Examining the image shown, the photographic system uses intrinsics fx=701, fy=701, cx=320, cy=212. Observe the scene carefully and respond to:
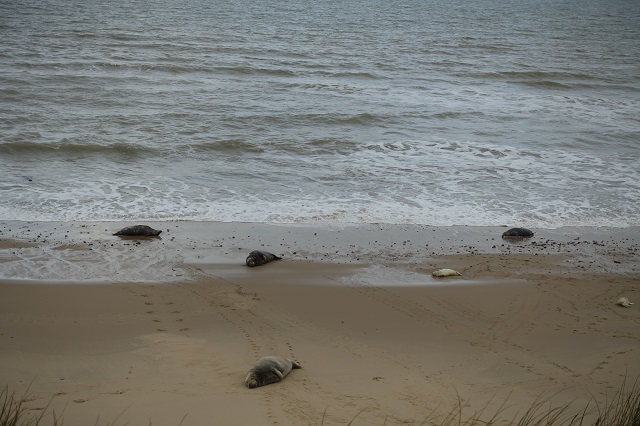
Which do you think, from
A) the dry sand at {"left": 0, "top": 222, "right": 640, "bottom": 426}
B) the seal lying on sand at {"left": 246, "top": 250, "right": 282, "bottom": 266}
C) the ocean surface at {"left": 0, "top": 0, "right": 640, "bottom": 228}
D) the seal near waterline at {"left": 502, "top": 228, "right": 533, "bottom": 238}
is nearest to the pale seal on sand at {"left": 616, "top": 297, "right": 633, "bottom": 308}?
the dry sand at {"left": 0, "top": 222, "right": 640, "bottom": 426}

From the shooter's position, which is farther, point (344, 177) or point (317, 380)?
point (344, 177)

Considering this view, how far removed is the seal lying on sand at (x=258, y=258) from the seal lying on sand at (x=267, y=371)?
3210mm

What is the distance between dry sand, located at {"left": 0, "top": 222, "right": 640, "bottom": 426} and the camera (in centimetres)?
657

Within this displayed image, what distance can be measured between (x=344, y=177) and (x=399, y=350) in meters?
7.36

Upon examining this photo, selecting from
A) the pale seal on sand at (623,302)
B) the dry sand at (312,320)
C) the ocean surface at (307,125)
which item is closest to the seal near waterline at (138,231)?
the dry sand at (312,320)

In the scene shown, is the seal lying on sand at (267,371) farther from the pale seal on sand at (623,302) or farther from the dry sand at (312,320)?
the pale seal on sand at (623,302)

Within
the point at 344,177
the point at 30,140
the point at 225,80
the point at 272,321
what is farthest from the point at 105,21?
the point at 272,321

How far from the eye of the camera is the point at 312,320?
8586mm

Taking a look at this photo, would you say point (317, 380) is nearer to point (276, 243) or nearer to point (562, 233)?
point (276, 243)

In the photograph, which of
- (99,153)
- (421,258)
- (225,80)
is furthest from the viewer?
(225,80)

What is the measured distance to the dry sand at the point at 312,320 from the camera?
21.6 ft

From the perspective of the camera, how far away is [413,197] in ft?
45.2

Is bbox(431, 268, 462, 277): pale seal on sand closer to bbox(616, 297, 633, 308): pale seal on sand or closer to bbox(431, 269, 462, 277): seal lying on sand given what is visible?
bbox(431, 269, 462, 277): seal lying on sand

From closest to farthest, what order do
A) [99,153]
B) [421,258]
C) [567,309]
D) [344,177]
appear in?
[567,309] < [421,258] < [344,177] < [99,153]
